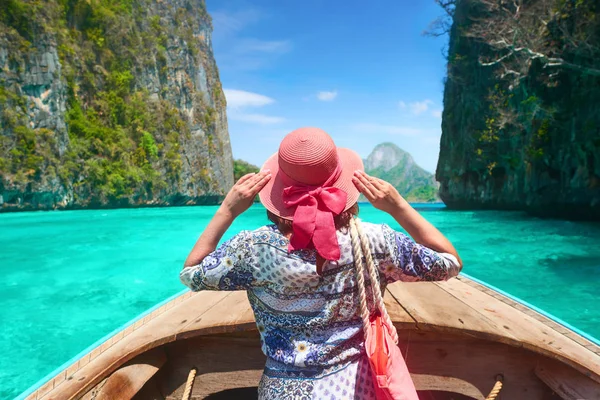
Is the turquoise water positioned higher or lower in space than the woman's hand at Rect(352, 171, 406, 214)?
lower

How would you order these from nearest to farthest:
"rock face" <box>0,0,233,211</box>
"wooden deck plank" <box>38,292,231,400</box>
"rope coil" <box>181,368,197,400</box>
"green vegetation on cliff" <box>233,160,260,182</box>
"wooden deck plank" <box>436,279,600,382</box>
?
"wooden deck plank" <box>38,292,231,400</box>
"wooden deck plank" <box>436,279,600,382</box>
"rope coil" <box>181,368,197,400</box>
"rock face" <box>0,0,233,211</box>
"green vegetation on cliff" <box>233,160,260,182</box>

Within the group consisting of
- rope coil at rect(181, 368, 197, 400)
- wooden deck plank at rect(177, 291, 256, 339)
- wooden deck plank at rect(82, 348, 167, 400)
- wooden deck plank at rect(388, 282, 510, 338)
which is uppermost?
wooden deck plank at rect(388, 282, 510, 338)

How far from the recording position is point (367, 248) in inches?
38.0

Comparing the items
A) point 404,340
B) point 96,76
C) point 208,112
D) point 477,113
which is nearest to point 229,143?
point 208,112

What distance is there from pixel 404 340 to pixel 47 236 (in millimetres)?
13063

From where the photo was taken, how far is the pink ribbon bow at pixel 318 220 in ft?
3.02

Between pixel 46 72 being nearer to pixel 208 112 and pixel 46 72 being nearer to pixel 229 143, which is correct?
pixel 208 112

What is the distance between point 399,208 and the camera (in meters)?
1.03

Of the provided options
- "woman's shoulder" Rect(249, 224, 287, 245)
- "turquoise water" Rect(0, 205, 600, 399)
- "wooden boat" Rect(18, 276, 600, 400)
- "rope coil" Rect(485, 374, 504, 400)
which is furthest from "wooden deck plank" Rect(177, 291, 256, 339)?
"turquoise water" Rect(0, 205, 600, 399)

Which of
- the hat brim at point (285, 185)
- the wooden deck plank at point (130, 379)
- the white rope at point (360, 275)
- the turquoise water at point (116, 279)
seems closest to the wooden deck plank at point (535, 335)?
the white rope at point (360, 275)

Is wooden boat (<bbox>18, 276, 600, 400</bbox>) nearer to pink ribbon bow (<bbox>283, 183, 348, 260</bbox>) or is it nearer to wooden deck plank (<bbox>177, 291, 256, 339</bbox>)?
wooden deck plank (<bbox>177, 291, 256, 339</bbox>)

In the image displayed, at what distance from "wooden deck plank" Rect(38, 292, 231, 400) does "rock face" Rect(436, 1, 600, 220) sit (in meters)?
11.9

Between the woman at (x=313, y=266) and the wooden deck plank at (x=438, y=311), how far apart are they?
522 millimetres

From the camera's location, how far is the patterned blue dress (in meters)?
1.00
